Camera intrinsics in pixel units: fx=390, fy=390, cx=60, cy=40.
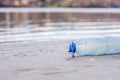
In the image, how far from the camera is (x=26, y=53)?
12828 millimetres

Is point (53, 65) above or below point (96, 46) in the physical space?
below

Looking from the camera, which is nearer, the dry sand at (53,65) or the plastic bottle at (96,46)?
the dry sand at (53,65)

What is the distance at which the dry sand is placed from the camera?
9.14 m

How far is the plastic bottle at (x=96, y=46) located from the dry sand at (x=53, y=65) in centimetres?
31

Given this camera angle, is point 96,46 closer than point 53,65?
No

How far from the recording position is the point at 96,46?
477 inches

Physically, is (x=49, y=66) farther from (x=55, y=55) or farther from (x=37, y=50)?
(x=37, y=50)

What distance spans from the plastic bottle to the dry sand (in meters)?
0.31

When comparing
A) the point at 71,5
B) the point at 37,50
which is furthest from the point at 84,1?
the point at 37,50

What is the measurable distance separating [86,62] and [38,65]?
1.38m

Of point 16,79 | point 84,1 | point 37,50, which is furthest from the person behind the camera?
point 84,1

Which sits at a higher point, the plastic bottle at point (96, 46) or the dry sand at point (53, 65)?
the plastic bottle at point (96, 46)

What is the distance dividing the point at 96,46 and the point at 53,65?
2.10 m

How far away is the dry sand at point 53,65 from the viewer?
9141 mm
